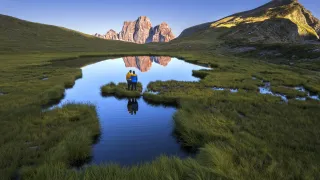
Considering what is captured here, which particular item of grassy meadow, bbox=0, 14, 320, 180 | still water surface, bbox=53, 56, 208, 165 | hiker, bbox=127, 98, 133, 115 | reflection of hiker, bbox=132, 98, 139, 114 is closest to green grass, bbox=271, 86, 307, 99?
grassy meadow, bbox=0, 14, 320, 180

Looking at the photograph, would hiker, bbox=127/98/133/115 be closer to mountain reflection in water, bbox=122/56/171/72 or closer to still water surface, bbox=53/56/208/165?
still water surface, bbox=53/56/208/165

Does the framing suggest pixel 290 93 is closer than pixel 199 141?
No

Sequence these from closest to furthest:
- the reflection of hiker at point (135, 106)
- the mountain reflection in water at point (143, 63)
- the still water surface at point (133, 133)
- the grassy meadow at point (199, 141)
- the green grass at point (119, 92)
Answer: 1. the grassy meadow at point (199, 141)
2. the still water surface at point (133, 133)
3. the reflection of hiker at point (135, 106)
4. the green grass at point (119, 92)
5. the mountain reflection in water at point (143, 63)

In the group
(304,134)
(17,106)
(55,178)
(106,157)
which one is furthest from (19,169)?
(304,134)

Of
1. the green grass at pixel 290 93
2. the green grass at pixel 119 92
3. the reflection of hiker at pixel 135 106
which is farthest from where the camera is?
the green grass at pixel 119 92

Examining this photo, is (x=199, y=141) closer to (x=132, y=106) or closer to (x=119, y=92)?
(x=132, y=106)

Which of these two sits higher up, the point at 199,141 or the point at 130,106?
the point at 199,141

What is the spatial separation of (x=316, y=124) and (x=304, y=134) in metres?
A: 2.74

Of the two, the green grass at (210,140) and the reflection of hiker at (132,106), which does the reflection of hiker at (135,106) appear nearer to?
the reflection of hiker at (132,106)

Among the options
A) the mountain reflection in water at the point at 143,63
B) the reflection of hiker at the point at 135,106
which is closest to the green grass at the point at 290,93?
the reflection of hiker at the point at 135,106

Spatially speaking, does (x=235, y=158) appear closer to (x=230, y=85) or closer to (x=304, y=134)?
(x=304, y=134)

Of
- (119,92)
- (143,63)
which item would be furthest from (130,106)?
(143,63)

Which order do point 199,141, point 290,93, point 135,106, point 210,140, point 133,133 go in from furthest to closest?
point 290,93 → point 135,106 → point 133,133 → point 199,141 → point 210,140

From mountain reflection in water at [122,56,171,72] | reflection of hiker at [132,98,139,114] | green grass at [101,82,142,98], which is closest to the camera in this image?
reflection of hiker at [132,98,139,114]
